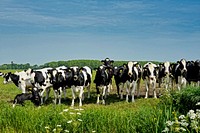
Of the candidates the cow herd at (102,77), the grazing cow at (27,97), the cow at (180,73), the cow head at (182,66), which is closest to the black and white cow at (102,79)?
the cow herd at (102,77)

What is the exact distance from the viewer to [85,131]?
9.34 meters

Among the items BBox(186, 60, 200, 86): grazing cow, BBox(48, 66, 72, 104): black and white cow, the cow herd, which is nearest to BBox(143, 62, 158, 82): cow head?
the cow herd

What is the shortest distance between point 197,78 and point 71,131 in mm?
16326

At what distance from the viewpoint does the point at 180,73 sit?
2405cm

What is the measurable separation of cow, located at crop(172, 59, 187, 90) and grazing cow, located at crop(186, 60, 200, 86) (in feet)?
1.38

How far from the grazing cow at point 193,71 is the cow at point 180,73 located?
1.38 ft

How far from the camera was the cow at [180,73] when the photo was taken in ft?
77.9

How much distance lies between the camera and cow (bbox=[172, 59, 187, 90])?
77.9 feet

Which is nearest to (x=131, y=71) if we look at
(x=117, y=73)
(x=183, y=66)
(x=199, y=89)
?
(x=117, y=73)

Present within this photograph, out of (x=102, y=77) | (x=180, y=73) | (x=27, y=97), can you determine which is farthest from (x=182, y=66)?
(x=27, y=97)

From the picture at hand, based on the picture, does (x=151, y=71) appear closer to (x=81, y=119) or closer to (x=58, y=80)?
(x=58, y=80)

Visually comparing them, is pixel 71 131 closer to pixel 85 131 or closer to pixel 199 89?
pixel 85 131

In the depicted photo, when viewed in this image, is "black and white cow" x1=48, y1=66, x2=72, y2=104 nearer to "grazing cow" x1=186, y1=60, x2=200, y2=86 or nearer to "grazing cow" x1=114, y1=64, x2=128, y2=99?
"grazing cow" x1=114, y1=64, x2=128, y2=99

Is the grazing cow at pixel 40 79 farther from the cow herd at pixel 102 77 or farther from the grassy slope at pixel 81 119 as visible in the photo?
the grassy slope at pixel 81 119
